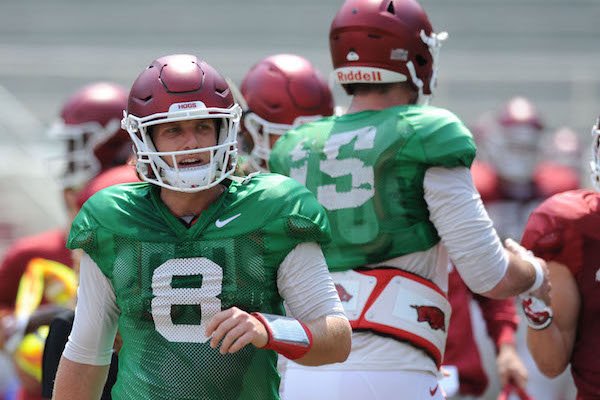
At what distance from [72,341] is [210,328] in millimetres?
520

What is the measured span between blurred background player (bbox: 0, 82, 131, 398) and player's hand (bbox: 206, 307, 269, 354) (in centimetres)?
313

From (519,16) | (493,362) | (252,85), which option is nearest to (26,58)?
(519,16)

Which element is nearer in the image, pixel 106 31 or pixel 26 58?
pixel 26 58

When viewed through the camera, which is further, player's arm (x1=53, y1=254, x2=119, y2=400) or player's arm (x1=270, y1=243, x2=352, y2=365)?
player's arm (x1=53, y1=254, x2=119, y2=400)

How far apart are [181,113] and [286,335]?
59cm

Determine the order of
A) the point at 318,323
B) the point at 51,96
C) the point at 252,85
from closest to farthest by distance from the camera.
Result: the point at 318,323 → the point at 252,85 → the point at 51,96

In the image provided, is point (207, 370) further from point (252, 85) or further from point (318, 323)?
point (252, 85)

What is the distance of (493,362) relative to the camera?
6926mm

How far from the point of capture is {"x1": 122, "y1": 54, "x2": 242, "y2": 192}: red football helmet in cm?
294

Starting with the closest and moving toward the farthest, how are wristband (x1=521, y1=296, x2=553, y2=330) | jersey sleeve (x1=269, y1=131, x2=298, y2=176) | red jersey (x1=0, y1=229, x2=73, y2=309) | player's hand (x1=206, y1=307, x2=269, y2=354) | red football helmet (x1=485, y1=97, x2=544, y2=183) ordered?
player's hand (x1=206, y1=307, x2=269, y2=354) < wristband (x1=521, y1=296, x2=553, y2=330) < jersey sleeve (x1=269, y1=131, x2=298, y2=176) < red jersey (x1=0, y1=229, x2=73, y2=309) < red football helmet (x1=485, y1=97, x2=544, y2=183)

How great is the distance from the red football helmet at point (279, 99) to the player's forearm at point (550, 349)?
1.26m

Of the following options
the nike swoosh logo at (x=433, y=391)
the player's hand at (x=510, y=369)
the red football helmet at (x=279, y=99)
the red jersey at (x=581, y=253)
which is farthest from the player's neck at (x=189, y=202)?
the player's hand at (x=510, y=369)

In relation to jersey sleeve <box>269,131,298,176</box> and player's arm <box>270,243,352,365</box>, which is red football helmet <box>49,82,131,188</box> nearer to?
A: jersey sleeve <box>269,131,298,176</box>

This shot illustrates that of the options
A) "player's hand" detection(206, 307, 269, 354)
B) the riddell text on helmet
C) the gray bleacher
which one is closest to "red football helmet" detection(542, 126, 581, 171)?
the gray bleacher
